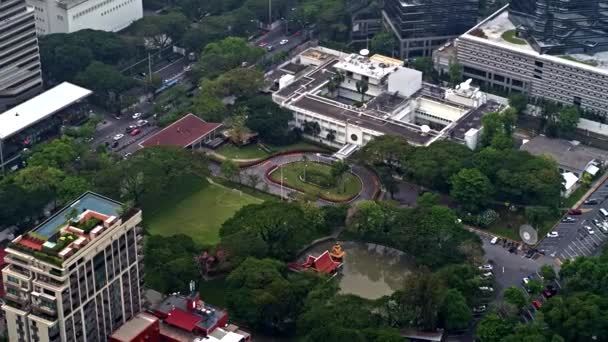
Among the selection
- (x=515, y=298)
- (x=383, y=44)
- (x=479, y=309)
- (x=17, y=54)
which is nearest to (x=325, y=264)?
(x=479, y=309)

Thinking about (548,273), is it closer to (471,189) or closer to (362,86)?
(471,189)

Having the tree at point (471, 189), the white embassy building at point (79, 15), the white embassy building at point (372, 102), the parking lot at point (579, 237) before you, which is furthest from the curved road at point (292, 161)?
the white embassy building at point (79, 15)

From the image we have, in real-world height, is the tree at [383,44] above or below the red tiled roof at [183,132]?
above

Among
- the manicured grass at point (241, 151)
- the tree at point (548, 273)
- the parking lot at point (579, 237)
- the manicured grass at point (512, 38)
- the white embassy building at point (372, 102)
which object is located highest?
the manicured grass at point (512, 38)

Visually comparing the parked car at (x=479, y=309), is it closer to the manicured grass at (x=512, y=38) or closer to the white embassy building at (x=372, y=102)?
the white embassy building at (x=372, y=102)

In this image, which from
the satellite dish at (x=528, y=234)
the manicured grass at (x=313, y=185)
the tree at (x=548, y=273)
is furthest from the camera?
the manicured grass at (x=313, y=185)

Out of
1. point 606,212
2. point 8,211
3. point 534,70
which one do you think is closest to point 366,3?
point 534,70
